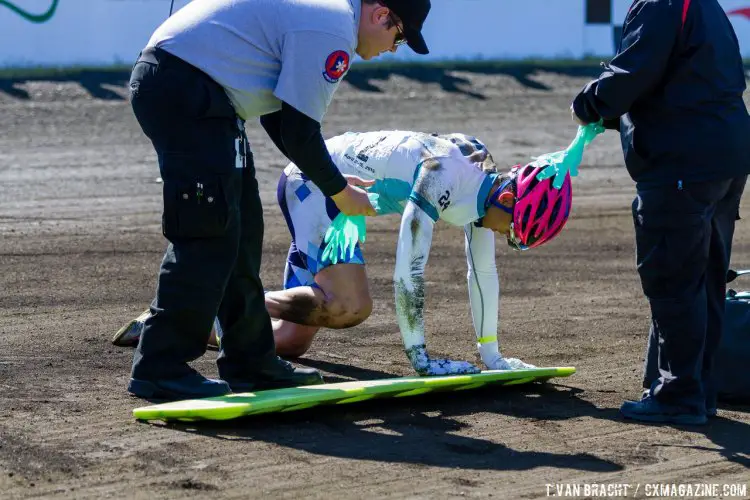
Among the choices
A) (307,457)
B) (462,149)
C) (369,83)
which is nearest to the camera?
(307,457)

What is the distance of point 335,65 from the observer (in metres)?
5.11

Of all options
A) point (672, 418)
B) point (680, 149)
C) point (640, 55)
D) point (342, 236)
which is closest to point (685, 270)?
point (680, 149)

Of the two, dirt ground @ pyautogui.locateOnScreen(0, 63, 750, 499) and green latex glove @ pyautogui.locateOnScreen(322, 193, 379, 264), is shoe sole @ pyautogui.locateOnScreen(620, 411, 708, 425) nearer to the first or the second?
dirt ground @ pyautogui.locateOnScreen(0, 63, 750, 499)

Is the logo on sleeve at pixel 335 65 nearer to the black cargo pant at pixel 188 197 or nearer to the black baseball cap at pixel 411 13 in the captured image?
the black baseball cap at pixel 411 13

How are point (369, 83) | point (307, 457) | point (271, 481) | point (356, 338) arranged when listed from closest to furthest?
point (271, 481), point (307, 457), point (356, 338), point (369, 83)

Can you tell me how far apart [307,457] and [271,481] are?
1.07ft

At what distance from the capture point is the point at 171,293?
17.6ft

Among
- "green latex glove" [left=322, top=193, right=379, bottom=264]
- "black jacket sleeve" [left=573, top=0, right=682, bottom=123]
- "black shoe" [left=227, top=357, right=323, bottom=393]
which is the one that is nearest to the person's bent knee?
"green latex glove" [left=322, top=193, right=379, bottom=264]

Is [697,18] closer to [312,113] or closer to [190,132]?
[312,113]

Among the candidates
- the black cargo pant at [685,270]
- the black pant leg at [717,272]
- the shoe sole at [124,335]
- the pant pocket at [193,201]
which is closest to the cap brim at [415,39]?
the pant pocket at [193,201]

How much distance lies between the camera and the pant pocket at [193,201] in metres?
5.23

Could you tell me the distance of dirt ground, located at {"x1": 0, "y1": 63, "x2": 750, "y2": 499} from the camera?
15.2 feet

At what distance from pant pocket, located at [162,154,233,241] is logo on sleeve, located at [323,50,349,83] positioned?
62 centimetres

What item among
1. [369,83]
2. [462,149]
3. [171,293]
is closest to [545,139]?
[369,83]
